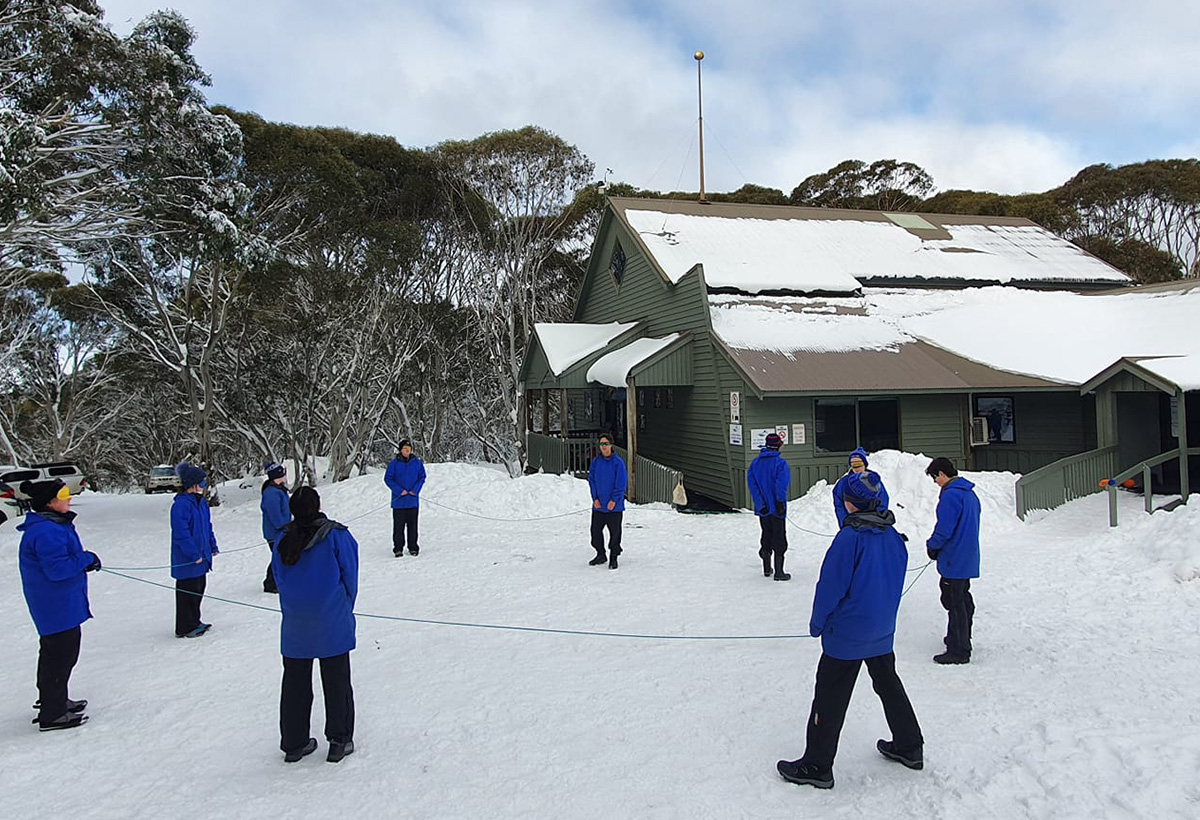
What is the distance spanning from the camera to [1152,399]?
14.4 meters

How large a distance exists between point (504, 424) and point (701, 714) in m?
34.9

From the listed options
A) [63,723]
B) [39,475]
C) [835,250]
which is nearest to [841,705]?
[63,723]

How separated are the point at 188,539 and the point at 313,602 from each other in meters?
3.74

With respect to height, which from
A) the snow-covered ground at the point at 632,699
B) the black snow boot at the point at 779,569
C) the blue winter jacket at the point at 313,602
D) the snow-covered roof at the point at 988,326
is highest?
the snow-covered roof at the point at 988,326

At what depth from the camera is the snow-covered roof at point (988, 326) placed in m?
15.1

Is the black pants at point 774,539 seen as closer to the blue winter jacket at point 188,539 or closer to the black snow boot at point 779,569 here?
the black snow boot at point 779,569

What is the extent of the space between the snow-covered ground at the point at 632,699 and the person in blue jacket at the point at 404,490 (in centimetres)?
67

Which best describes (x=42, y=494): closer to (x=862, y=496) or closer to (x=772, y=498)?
(x=862, y=496)

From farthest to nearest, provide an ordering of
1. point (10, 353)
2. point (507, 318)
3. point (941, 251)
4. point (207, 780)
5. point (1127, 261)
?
point (1127, 261) < point (507, 318) < point (10, 353) < point (941, 251) < point (207, 780)

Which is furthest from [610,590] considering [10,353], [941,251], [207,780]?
[10,353]

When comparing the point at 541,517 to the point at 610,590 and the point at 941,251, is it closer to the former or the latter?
the point at 610,590

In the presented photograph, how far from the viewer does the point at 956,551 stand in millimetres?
6109

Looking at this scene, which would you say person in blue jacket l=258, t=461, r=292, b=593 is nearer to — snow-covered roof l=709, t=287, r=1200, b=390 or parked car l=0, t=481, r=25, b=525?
snow-covered roof l=709, t=287, r=1200, b=390

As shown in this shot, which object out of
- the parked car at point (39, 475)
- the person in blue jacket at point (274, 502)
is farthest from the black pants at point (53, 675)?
the parked car at point (39, 475)
